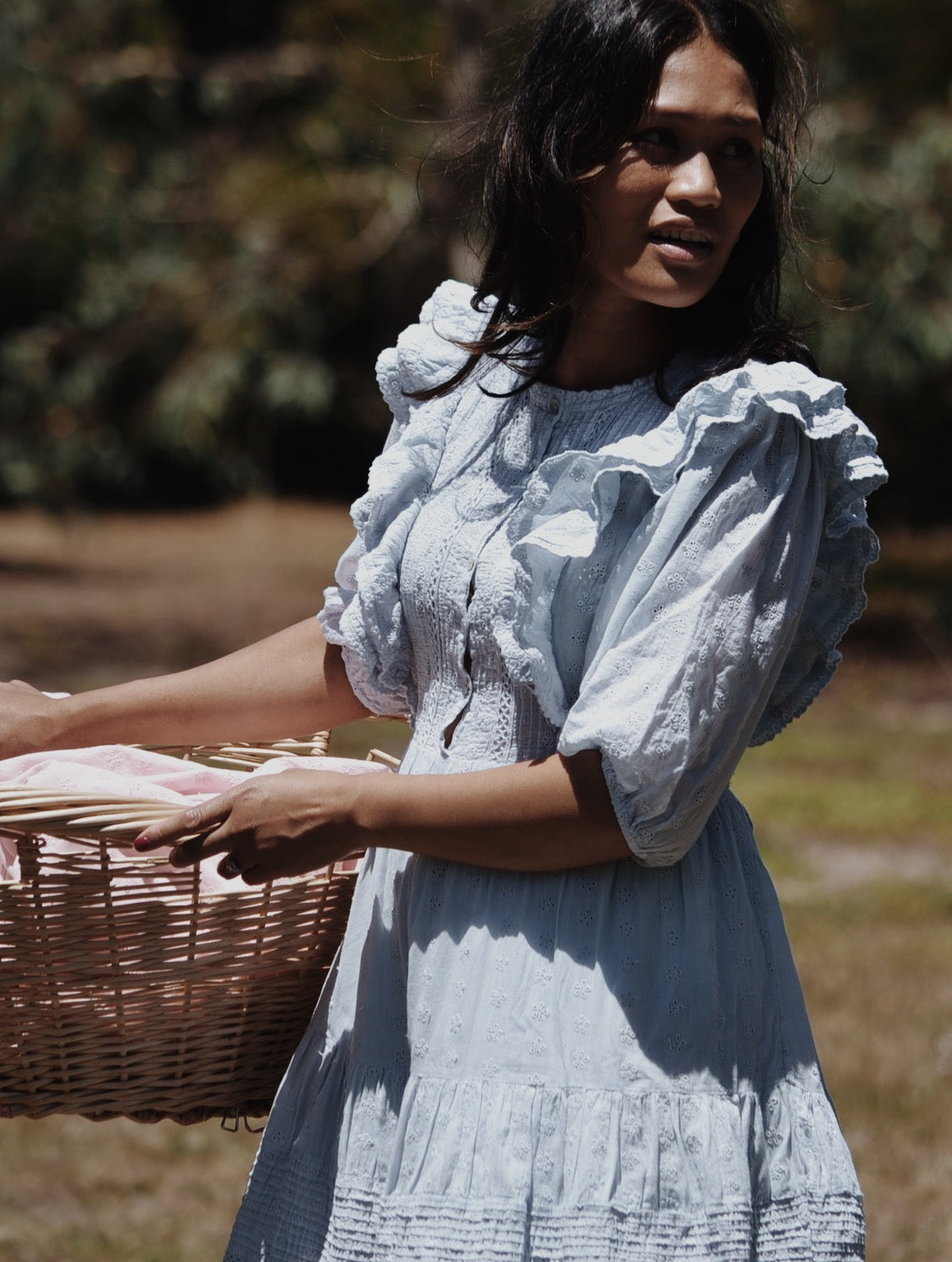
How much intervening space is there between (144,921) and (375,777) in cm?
25

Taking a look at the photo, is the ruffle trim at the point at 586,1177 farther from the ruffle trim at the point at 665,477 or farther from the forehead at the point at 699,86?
the forehead at the point at 699,86

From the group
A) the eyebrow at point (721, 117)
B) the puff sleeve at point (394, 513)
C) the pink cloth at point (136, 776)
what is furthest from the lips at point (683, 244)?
the pink cloth at point (136, 776)

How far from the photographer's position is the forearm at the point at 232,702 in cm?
190

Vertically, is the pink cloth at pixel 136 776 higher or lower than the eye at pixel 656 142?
lower

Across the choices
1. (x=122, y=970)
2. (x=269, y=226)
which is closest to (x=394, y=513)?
(x=122, y=970)

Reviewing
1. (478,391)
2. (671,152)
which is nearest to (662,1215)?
(478,391)

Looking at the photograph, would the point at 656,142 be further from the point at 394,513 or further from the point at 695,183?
the point at 394,513

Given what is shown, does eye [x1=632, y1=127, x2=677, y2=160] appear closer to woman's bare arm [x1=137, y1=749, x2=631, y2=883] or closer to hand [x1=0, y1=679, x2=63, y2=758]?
woman's bare arm [x1=137, y1=749, x2=631, y2=883]

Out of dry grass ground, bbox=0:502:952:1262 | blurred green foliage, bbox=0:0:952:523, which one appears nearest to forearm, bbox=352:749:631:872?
dry grass ground, bbox=0:502:952:1262

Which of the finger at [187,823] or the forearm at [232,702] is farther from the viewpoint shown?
the forearm at [232,702]

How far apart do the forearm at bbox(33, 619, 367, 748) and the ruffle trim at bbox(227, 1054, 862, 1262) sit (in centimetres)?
49

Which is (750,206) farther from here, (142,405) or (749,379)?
(142,405)

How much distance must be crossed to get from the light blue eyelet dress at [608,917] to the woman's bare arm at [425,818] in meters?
0.04

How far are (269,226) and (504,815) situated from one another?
8.27 m
